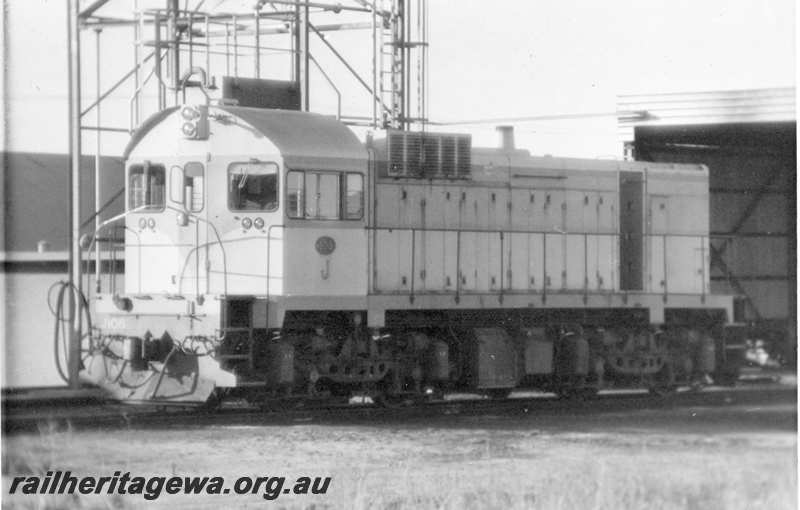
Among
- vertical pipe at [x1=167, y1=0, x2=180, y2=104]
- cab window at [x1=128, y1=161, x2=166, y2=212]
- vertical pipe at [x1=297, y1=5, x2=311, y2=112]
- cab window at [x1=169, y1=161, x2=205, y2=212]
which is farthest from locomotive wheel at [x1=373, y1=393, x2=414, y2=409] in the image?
vertical pipe at [x1=167, y1=0, x2=180, y2=104]

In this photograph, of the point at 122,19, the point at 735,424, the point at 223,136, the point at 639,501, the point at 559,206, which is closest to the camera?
the point at 639,501

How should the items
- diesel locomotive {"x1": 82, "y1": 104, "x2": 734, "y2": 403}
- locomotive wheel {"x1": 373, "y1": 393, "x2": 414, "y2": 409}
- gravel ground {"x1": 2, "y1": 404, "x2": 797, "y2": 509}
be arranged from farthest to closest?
1. locomotive wheel {"x1": 373, "y1": 393, "x2": 414, "y2": 409}
2. diesel locomotive {"x1": 82, "y1": 104, "x2": 734, "y2": 403}
3. gravel ground {"x1": 2, "y1": 404, "x2": 797, "y2": 509}

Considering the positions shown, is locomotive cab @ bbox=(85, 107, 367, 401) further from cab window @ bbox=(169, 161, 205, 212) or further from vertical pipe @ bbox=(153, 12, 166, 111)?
vertical pipe @ bbox=(153, 12, 166, 111)

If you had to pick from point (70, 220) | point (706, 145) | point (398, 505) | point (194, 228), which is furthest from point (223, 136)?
point (706, 145)

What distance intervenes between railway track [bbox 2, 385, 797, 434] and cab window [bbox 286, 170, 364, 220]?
2.16m

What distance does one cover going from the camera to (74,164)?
50.7 ft

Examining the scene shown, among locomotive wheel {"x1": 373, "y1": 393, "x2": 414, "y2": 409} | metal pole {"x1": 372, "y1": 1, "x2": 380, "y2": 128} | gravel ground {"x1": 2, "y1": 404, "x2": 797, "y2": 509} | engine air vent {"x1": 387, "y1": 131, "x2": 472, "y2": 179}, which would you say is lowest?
gravel ground {"x1": 2, "y1": 404, "x2": 797, "y2": 509}

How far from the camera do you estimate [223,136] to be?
14.0 metres

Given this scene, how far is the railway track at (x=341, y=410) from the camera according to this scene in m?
13.0

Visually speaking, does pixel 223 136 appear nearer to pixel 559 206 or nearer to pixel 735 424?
pixel 559 206

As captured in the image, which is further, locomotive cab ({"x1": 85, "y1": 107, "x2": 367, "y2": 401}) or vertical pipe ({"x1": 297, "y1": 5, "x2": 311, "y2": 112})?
vertical pipe ({"x1": 297, "y1": 5, "x2": 311, "y2": 112})

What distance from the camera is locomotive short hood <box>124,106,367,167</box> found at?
13.8 meters

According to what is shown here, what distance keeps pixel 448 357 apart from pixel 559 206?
271cm

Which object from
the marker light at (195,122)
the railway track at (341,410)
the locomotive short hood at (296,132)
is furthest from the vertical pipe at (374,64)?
the railway track at (341,410)
